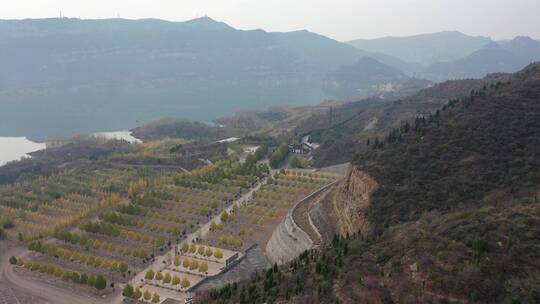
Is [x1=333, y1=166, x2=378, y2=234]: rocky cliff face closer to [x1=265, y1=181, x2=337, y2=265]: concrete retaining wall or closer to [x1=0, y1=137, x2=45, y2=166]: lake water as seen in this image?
[x1=265, y1=181, x2=337, y2=265]: concrete retaining wall

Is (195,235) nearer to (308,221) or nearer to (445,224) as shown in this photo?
(308,221)

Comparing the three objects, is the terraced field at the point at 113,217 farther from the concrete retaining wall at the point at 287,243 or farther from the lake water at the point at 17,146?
the lake water at the point at 17,146

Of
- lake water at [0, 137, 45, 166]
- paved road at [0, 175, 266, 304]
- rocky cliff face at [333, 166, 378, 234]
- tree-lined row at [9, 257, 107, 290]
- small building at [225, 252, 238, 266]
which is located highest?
rocky cliff face at [333, 166, 378, 234]

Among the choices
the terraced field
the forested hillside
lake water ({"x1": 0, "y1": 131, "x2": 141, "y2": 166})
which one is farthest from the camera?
lake water ({"x1": 0, "y1": 131, "x2": 141, "y2": 166})

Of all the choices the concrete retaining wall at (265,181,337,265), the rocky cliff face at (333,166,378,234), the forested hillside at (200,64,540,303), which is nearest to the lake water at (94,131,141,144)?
the concrete retaining wall at (265,181,337,265)

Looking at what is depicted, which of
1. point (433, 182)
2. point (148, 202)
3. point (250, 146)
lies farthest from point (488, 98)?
point (250, 146)

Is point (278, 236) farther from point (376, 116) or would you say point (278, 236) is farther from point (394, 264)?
point (376, 116)
